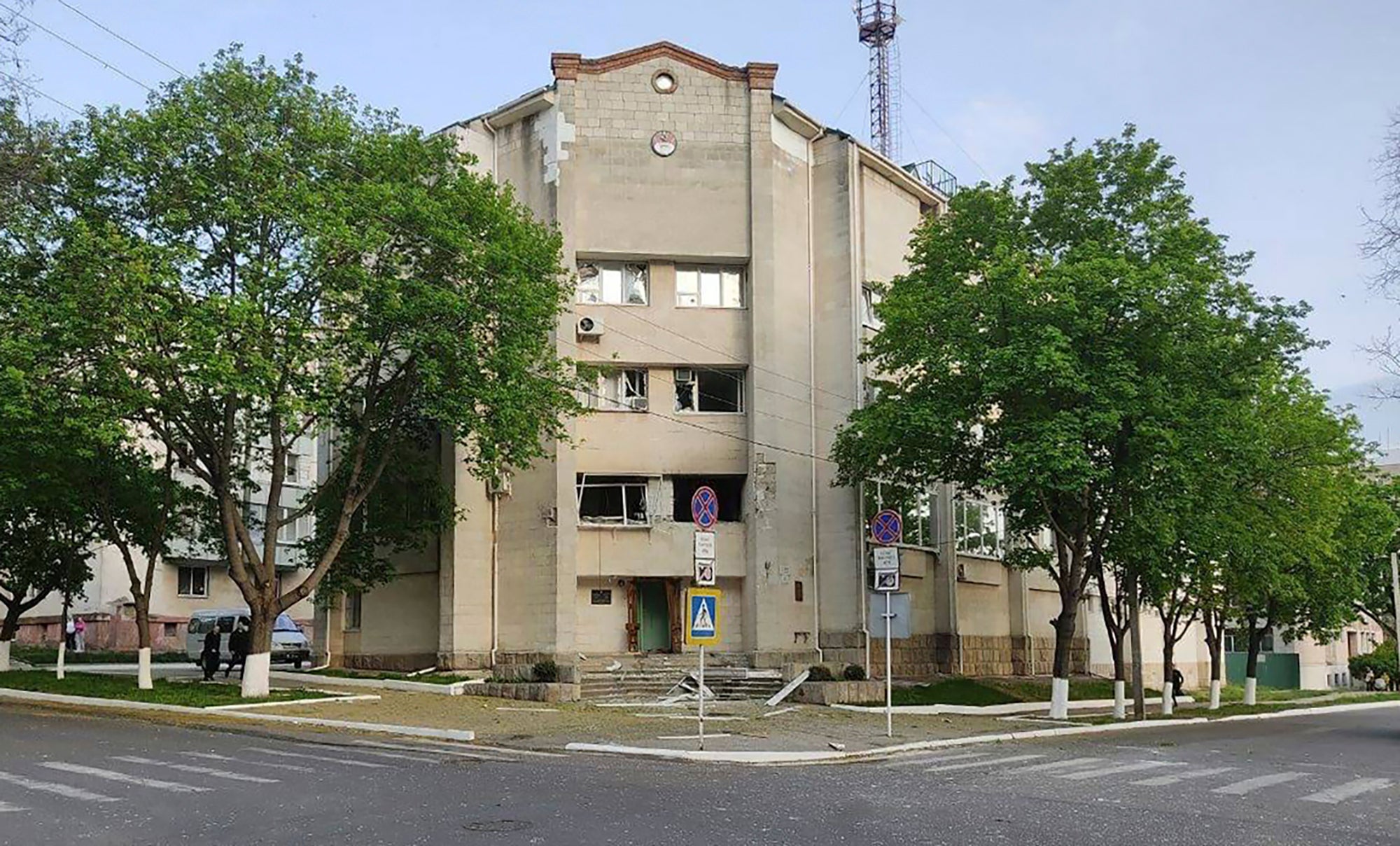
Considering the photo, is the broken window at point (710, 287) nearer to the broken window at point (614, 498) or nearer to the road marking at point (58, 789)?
the broken window at point (614, 498)

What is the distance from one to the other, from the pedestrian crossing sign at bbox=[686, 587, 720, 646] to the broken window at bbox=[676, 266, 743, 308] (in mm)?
16213

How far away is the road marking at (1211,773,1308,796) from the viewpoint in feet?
49.2

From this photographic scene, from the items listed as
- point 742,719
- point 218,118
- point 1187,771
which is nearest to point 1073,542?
point 742,719

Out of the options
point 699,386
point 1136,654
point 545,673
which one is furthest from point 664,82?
point 1136,654

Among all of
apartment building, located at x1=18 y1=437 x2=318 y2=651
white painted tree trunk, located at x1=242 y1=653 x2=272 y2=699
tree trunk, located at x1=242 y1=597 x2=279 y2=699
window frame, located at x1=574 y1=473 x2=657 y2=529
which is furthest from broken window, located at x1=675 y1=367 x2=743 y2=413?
apartment building, located at x1=18 y1=437 x2=318 y2=651

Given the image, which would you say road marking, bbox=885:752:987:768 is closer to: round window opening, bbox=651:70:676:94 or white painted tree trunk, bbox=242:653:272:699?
white painted tree trunk, bbox=242:653:272:699

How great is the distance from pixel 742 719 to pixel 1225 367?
12004mm

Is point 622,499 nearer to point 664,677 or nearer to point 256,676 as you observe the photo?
point 664,677

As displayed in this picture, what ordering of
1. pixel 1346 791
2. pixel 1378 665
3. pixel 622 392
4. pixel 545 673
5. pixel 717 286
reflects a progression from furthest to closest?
pixel 1378 665 < pixel 717 286 < pixel 622 392 < pixel 545 673 < pixel 1346 791

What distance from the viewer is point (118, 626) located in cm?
5541

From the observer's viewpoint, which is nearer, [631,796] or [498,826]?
[498,826]

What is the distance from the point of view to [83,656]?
48.0 meters

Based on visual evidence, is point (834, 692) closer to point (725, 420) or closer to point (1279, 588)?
point (725, 420)

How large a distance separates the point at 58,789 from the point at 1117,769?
1267cm
